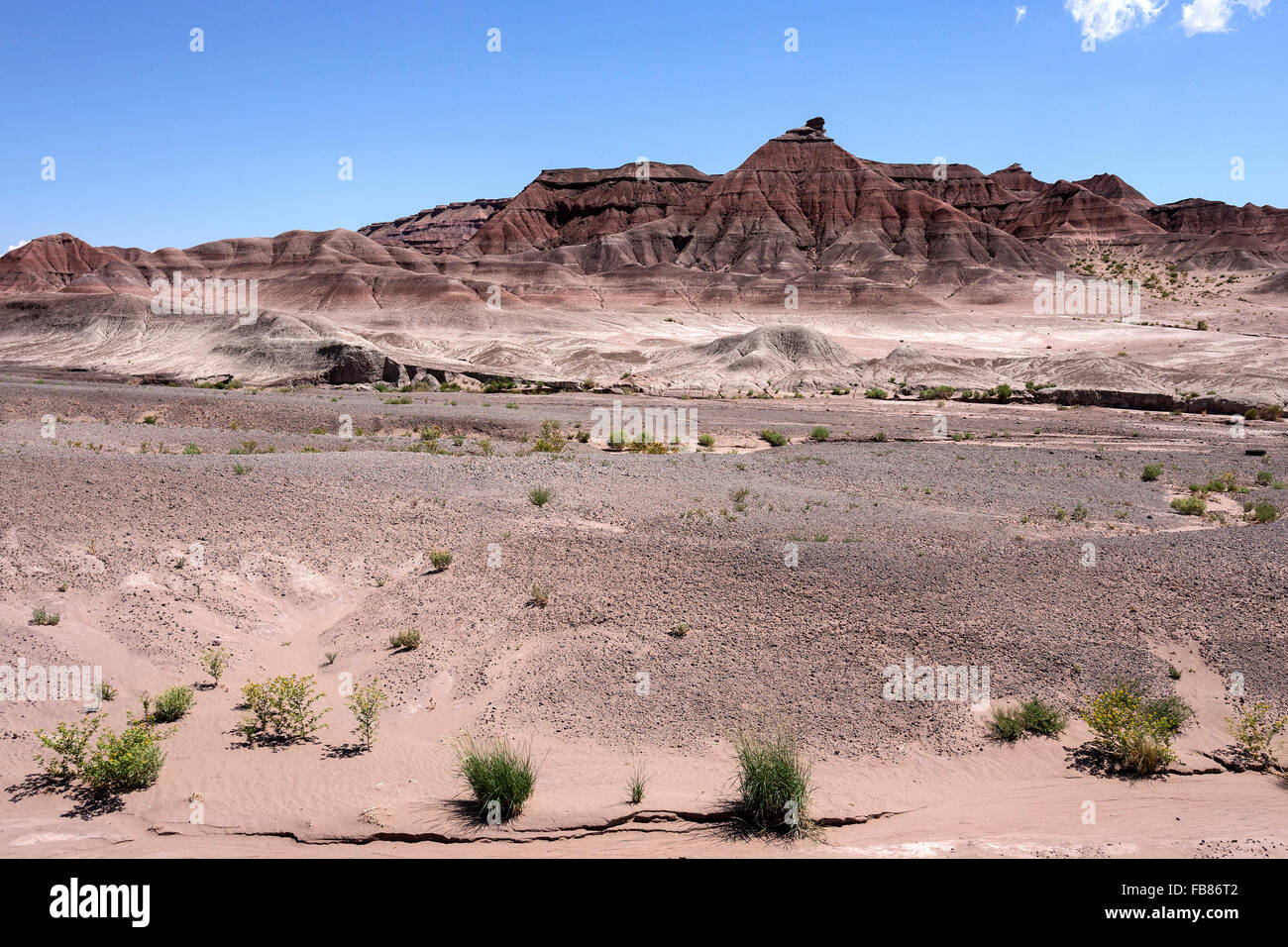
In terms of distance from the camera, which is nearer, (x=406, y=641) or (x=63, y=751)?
(x=63, y=751)

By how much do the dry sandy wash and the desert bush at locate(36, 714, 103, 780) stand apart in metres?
0.15

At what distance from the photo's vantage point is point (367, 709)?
823 cm

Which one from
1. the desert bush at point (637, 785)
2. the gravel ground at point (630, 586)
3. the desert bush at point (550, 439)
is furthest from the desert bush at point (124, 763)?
the desert bush at point (550, 439)

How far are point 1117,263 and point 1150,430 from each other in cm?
8624

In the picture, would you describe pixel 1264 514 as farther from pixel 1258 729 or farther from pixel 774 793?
pixel 774 793

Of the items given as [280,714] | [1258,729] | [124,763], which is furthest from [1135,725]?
[124,763]

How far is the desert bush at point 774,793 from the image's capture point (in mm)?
6664

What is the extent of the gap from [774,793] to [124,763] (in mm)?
Result: 5417

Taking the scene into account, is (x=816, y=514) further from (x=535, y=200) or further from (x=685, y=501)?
(x=535, y=200)

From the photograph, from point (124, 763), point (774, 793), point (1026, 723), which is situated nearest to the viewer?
point (774, 793)

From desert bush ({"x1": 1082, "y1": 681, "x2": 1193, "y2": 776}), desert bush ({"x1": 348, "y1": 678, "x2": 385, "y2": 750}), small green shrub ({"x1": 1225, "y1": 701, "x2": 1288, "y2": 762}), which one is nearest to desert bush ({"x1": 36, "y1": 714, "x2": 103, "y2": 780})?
desert bush ({"x1": 348, "y1": 678, "x2": 385, "y2": 750})

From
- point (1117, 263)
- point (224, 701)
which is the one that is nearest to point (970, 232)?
point (1117, 263)

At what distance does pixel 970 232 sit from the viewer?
352 ft

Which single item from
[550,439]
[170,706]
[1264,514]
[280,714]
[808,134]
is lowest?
[280,714]
